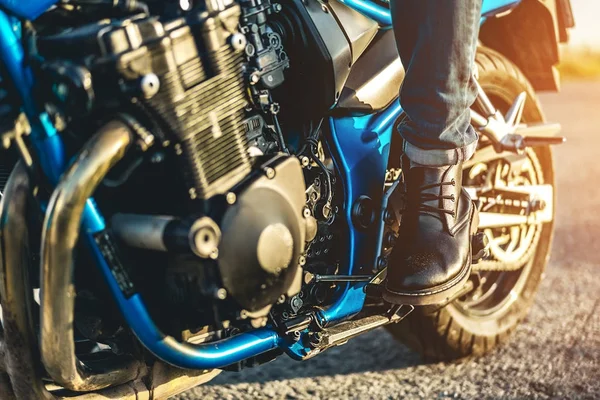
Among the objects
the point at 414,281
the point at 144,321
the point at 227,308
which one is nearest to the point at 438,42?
the point at 414,281

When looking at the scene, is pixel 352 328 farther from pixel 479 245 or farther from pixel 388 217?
pixel 479 245

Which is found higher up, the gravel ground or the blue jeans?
the blue jeans

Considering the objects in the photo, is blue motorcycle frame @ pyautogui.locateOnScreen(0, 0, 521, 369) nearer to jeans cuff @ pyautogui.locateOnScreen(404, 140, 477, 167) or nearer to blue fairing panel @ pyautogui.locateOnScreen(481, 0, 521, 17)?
blue fairing panel @ pyautogui.locateOnScreen(481, 0, 521, 17)

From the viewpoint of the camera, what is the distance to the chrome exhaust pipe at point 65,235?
1583 mm

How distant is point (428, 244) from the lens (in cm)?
218

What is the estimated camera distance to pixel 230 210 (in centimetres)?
173

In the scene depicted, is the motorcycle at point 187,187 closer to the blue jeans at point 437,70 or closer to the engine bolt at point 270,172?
the engine bolt at point 270,172

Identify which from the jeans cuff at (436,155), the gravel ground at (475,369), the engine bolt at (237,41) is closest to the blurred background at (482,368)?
the gravel ground at (475,369)

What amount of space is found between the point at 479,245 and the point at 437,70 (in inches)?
25.7

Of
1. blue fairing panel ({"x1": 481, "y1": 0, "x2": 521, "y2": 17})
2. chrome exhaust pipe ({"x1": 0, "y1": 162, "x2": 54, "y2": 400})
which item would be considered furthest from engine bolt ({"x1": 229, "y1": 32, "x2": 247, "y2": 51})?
blue fairing panel ({"x1": 481, "y1": 0, "x2": 521, "y2": 17})

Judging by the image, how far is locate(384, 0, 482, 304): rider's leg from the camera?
199 cm

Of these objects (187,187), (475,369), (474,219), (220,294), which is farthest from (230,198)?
(475,369)

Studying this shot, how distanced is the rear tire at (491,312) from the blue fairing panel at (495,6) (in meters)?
0.19

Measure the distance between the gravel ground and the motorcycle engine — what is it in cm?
86
